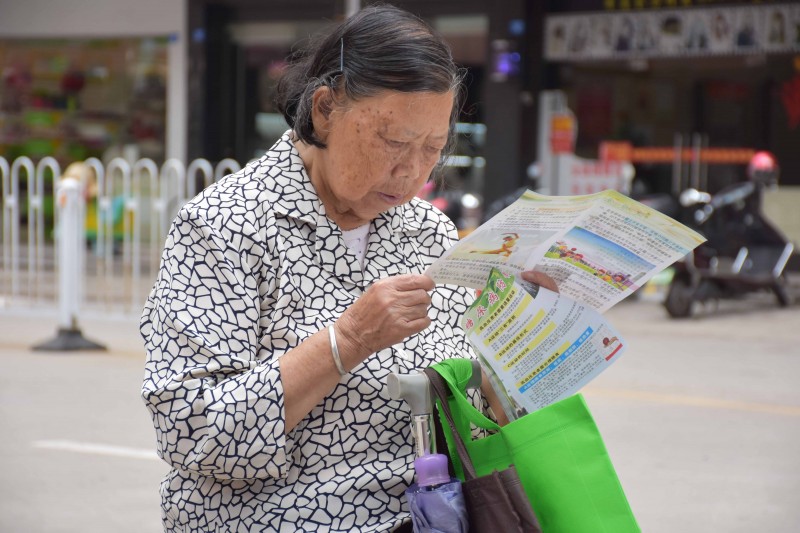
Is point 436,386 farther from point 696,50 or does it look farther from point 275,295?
point 696,50

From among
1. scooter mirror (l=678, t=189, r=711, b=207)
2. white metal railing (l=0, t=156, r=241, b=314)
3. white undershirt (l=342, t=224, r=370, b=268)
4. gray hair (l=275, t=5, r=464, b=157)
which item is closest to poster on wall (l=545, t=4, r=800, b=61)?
scooter mirror (l=678, t=189, r=711, b=207)

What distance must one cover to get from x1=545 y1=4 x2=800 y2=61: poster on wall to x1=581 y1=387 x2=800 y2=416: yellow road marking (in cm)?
647

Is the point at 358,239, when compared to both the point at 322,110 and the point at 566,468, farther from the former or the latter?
the point at 566,468

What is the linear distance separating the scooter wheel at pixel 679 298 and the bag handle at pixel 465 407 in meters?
8.50

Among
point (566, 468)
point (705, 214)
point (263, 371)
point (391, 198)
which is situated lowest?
point (705, 214)

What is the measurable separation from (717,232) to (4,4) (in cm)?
1098

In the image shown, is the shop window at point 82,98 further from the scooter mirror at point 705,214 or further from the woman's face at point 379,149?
the woman's face at point 379,149

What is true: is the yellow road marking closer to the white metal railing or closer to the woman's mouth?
the white metal railing

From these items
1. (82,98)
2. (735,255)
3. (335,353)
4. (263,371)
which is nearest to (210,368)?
(263,371)

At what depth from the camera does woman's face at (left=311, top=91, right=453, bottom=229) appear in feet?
→ 6.50

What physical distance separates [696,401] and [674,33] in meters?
6.78

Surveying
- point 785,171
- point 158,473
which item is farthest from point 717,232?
point 158,473

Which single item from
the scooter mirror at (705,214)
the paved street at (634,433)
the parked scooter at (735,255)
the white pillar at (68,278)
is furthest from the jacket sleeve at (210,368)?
the scooter mirror at (705,214)

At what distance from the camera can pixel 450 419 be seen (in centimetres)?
188
